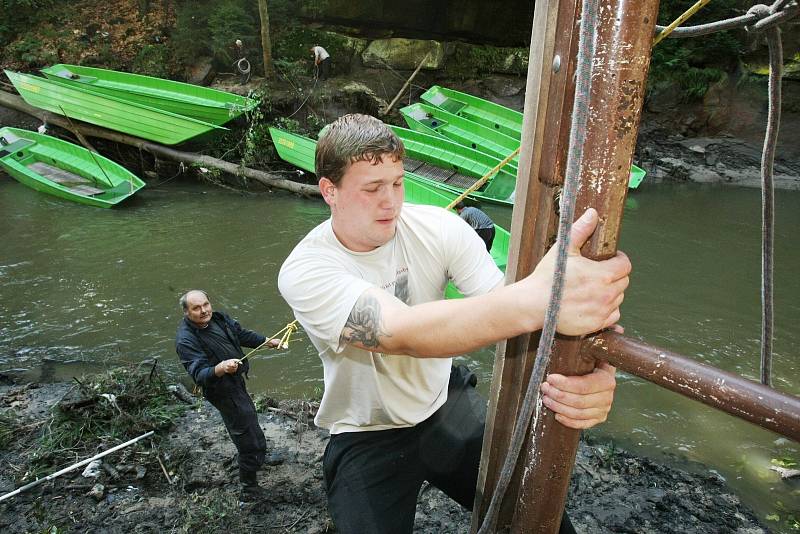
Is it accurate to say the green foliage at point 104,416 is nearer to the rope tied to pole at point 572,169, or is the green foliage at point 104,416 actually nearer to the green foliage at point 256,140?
the rope tied to pole at point 572,169

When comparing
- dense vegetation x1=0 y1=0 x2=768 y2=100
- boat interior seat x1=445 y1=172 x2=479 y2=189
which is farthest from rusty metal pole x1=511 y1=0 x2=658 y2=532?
dense vegetation x1=0 y1=0 x2=768 y2=100

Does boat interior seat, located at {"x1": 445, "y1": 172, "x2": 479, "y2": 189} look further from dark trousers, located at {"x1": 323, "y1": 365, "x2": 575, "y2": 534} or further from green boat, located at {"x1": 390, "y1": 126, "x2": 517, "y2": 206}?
dark trousers, located at {"x1": 323, "y1": 365, "x2": 575, "y2": 534}

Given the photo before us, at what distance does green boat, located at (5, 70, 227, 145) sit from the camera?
1177cm

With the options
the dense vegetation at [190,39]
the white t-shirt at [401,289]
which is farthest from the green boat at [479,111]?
the white t-shirt at [401,289]

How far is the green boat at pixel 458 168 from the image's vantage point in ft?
35.9

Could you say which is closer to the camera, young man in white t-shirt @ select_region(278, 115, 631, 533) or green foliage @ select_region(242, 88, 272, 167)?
young man in white t-shirt @ select_region(278, 115, 631, 533)

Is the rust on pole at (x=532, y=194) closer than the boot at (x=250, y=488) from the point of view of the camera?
Yes

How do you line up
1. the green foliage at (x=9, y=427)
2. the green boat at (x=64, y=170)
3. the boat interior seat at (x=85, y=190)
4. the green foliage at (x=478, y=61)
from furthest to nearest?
the green foliage at (x=478, y=61)
the boat interior seat at (x=85, y=190)
the green boat at (x=64, y=170)
the green foliage at (x=9, y=427)

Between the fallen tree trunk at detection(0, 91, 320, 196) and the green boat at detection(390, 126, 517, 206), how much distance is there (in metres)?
2.49

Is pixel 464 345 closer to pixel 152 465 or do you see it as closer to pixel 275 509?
pixel 275 509

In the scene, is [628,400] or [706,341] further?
[706,341]

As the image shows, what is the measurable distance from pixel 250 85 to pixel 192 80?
1932 mm

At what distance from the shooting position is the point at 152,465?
3.90 metres

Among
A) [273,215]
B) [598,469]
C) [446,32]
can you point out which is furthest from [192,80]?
[598,469]
